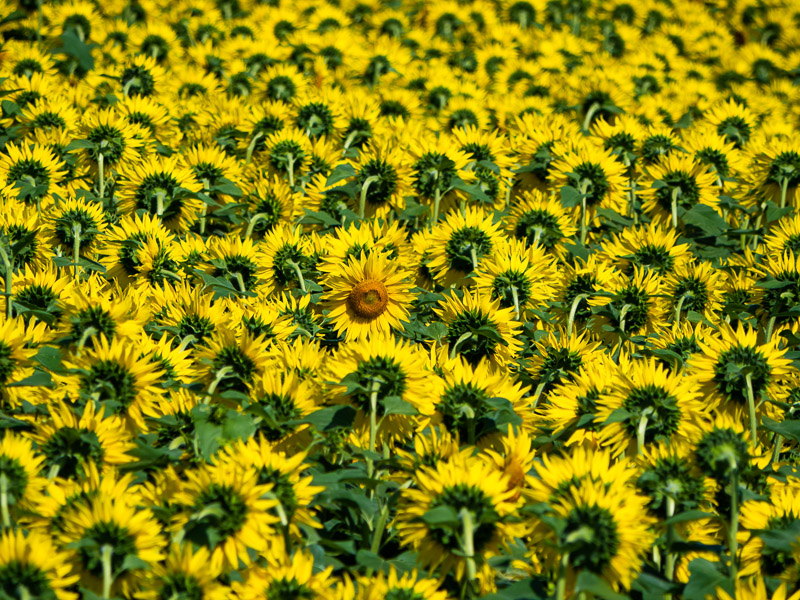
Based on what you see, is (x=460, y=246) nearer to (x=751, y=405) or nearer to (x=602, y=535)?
(x=751, y=405)

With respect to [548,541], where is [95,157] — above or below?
above

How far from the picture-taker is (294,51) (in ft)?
22.8

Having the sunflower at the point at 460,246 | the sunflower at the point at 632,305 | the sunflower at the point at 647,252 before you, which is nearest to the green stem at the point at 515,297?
the sunflower at the point at 460,246

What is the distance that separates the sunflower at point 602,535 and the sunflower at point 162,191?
2.73m

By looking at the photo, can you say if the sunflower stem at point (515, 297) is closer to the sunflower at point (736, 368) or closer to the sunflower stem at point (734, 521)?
the sunflower at point (736, 368)

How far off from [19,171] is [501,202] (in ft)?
9.12

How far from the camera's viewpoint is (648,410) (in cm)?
266

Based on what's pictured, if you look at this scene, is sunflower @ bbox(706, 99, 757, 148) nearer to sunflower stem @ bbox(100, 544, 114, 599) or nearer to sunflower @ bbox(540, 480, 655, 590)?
sunflower @ bbox(540, 480, 655, 590)

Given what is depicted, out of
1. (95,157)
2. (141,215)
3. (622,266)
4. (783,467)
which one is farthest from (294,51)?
(783,467)

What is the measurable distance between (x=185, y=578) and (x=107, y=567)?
0.20 metres

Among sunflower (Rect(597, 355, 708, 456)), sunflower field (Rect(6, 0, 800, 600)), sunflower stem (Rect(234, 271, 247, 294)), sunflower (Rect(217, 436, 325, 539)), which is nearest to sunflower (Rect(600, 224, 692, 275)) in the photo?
sunflower field (Rect(6, 0, 800, 600))

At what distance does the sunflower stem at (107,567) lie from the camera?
203 centimetres

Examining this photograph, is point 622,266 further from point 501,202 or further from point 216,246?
point 216,246

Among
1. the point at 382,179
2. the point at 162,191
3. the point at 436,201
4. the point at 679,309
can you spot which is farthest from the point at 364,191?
the point at 679,309
